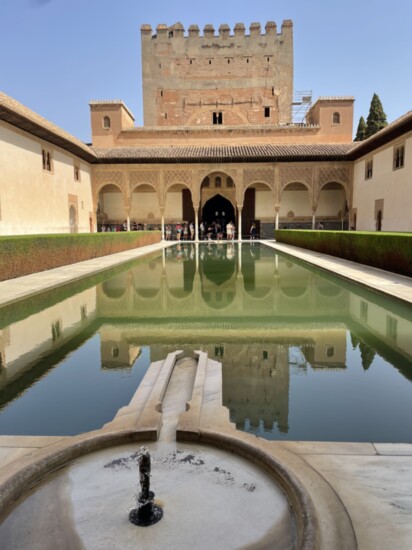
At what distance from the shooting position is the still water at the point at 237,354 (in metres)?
2.76

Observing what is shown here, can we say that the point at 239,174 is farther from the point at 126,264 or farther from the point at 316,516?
the point at 316,516

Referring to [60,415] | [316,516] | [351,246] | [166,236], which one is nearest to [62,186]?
[166,236]

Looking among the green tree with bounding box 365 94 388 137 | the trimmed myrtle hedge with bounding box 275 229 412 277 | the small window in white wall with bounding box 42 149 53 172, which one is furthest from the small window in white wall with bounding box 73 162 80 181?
the green tree with bounding box 365 94 388 137

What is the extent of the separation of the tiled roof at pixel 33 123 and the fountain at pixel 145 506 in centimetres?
1400

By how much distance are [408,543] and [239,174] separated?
24.7 metres

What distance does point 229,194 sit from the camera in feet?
91.9

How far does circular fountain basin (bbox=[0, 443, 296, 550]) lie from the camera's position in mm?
1537

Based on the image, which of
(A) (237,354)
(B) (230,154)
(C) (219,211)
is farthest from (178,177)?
(A) (237,354)

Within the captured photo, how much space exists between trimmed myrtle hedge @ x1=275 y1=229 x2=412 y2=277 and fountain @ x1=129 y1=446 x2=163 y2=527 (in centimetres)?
803

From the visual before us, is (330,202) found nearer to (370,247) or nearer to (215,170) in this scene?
(215,170)

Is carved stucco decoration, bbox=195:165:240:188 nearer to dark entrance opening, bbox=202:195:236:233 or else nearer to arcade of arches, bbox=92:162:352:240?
arcade of arches, bbox=92:162:352:240

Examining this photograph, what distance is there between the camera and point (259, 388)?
125 inches

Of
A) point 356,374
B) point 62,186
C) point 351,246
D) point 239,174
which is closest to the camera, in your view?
point 356,374

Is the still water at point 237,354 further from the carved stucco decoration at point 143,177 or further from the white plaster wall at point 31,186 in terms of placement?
the carved stucco decoration at point 143,177
